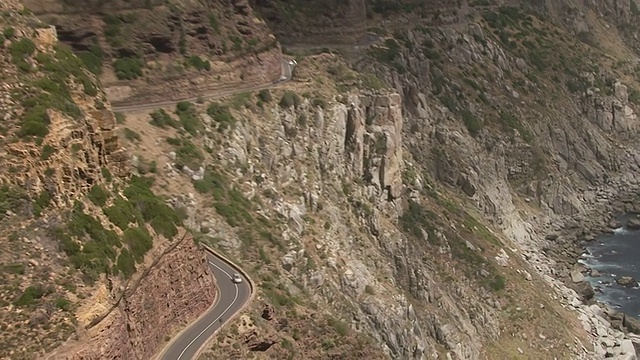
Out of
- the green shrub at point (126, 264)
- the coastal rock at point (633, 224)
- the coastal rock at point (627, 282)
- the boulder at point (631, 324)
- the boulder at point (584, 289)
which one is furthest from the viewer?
the coastal rock at point (633, 224)

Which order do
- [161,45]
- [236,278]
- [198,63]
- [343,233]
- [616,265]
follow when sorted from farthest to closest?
[616,265] → [198,63] → [343,233] → [161,45] → [236,278]

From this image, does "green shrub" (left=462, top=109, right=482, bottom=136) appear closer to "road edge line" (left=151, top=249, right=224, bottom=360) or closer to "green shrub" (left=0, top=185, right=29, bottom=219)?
"road edge line" (left=151, top=249, right=224, bottom=360)

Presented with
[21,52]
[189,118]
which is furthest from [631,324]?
[21,52]

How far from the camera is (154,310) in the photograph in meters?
29.1

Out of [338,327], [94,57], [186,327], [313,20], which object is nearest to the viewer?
[186,327]

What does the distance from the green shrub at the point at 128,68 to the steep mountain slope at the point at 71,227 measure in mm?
18235

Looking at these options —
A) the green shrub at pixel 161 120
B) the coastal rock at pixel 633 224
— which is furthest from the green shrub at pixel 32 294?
the coastal rock at pixel 633 224

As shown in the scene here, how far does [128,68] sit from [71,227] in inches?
1069

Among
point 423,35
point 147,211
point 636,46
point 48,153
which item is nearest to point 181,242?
point 147,211

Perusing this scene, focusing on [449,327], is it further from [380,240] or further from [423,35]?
[423,35]

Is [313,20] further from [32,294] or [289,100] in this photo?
[32,294]

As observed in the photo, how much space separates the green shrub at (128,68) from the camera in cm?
5050

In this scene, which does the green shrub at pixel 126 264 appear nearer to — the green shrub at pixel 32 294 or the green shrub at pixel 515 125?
the green shrub at pixel 32 294

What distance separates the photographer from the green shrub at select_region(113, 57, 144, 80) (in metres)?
50.5
